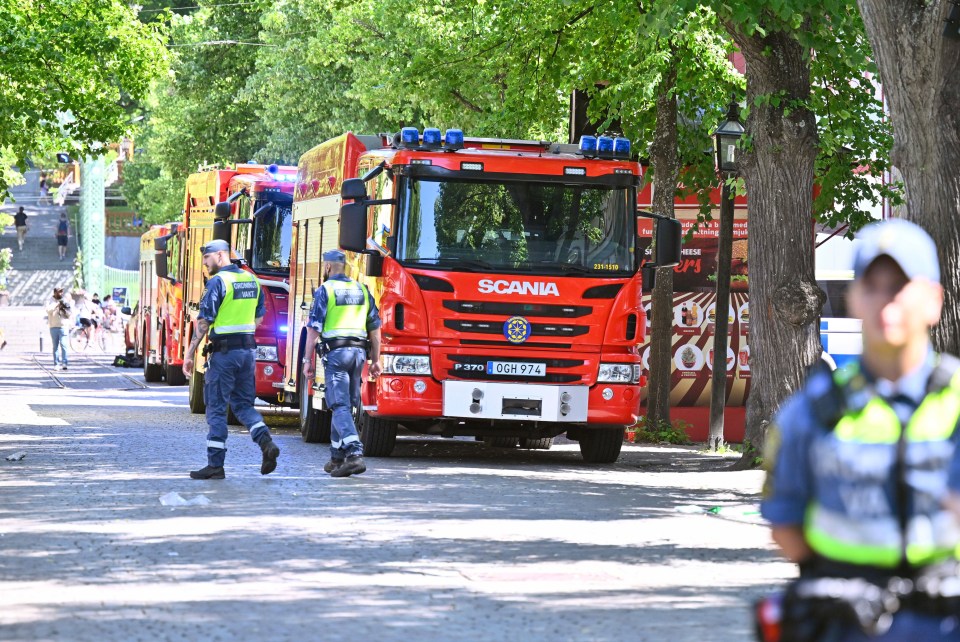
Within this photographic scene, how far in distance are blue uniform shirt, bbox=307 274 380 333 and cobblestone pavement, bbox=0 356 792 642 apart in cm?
126

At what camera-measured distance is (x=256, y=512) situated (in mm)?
12516

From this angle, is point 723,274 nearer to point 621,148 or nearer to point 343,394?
point 621,148

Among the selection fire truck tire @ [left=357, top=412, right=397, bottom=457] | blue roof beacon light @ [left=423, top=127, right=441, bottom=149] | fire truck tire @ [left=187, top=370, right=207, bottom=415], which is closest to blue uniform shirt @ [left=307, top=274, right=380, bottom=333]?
fire truck tire @ [left=357, top=412, right=397, bottom=457]

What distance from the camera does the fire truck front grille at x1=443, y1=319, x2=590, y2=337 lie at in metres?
17.1

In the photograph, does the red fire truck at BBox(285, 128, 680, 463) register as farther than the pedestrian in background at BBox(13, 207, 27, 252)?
No

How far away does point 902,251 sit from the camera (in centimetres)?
405

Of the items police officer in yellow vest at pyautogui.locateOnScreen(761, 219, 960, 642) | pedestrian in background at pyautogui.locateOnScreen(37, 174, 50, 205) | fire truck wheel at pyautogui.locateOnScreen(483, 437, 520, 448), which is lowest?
fire truck wheel at pyautogui.locateOnScreen(483, 437, 520, 448)

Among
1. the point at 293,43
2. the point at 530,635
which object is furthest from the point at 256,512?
the point at 293,43

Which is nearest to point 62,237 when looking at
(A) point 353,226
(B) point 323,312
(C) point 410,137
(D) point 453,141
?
(C) point 410,137

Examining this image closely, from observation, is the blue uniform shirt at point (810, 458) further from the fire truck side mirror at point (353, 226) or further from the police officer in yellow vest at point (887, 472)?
the fire truck side mirror at point (353, 226)

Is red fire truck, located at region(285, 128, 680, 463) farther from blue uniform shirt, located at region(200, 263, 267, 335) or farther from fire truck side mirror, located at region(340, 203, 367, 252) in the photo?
blue uniform shirt, located at region(200, 263, 267, 335)

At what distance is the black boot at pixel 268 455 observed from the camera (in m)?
15.0

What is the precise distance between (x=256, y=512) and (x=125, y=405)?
1537 centimetres

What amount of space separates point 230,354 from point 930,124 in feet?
19.2
